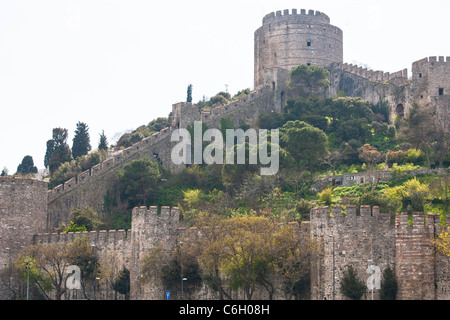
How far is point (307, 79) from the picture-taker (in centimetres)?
8650

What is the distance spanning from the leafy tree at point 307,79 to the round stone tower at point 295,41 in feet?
15.7

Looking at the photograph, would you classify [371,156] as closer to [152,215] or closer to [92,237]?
[92,237]

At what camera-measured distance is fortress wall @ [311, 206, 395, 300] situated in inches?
1759

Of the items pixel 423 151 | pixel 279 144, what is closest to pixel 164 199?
pixel 279 144

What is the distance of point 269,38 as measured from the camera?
92.6 metres

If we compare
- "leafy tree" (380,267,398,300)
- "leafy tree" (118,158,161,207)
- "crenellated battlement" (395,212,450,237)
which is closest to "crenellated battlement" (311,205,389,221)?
"crenellated battlement" (395,212,450,237)

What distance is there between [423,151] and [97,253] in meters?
29.6

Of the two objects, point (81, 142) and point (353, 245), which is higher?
point (81, 142)

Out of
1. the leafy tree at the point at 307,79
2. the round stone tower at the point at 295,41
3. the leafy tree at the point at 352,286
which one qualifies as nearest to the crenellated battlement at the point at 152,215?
the leafy tree at the point at 352,286

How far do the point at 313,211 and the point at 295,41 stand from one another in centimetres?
4731

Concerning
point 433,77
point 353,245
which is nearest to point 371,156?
point 433,77

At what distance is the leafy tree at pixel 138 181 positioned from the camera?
69188 mm

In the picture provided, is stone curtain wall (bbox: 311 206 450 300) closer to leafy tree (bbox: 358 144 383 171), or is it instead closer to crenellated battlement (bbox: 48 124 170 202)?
leafy tree (bbox: 358 144 383 171)
